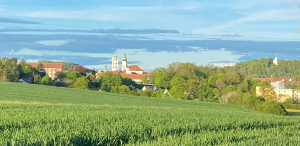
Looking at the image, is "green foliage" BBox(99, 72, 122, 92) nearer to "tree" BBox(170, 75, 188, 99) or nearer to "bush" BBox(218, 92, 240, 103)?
"tree" BBox(170, 75, 188, 99)

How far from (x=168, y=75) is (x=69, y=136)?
327ft

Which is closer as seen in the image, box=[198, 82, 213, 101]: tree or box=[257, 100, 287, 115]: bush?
box=[257, 100, 287, 115]: bush

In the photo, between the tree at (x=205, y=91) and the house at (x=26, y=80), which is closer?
the tree at (x=205, y=91)

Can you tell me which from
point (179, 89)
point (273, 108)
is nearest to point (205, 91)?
point (179, 89)

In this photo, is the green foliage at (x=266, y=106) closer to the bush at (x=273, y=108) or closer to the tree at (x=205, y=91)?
the bush at (x=273, y=108)

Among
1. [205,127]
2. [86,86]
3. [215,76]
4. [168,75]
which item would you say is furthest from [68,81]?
[205,127]

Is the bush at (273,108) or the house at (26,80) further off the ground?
the house at (26,80)

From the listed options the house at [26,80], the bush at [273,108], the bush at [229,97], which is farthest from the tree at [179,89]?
the bush at [273,108]

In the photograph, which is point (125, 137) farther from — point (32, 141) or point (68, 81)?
point (68, 81)

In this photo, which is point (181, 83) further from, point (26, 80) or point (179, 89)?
point (26, 80)

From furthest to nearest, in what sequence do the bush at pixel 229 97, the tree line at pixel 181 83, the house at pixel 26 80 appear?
the house at pixel 26 80, the tree line at pixel 181 83, the bush at pixel 229 97

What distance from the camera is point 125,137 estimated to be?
42.8 feet

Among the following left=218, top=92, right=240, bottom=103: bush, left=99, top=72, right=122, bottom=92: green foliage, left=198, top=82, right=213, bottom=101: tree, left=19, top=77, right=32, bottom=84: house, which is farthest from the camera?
left=99, top=72, right=122, bottom=92: green foliage

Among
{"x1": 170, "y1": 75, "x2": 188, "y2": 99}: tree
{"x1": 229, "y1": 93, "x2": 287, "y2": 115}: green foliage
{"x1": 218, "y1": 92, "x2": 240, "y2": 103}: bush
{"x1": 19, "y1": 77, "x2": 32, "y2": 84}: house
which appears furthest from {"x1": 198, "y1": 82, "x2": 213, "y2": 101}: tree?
{"x1": 19, "y1": 77, "x2": 32, "y2": 84}: house
